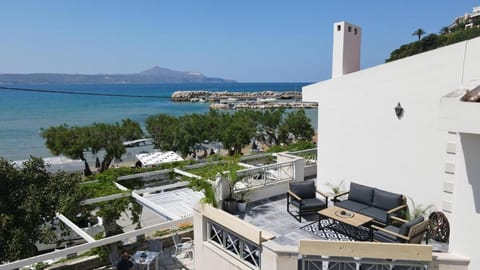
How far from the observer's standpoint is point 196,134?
943 inches

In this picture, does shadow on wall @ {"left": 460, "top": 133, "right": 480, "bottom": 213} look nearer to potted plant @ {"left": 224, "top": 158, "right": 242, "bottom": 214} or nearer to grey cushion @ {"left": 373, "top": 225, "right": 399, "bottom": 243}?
grey cushion @ {"left": 373, "top": 225, "right": 399, "bottom": 243}

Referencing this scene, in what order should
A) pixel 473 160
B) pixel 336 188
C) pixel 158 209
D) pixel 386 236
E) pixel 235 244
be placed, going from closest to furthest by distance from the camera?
pixel 473 160, pixel 235 244, pixel 386 236, pixel 336 188, pixel 158 209

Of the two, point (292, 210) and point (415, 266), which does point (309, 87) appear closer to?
point (292, 210)

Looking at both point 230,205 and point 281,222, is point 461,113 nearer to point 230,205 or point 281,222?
point 281,222

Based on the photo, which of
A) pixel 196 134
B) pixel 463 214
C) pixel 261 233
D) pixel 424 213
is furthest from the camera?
pixel 196 134

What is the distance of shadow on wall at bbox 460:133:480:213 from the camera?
4416 millimetres

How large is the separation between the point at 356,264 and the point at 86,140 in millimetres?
Result: 20340

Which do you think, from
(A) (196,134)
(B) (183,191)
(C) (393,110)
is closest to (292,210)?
(C) (393,110)

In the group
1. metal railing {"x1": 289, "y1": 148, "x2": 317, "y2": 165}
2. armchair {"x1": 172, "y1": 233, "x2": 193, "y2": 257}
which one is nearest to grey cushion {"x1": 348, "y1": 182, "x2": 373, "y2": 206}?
armchair {"x1": 172, "y1": 233, "x2": 193, "y2": 257}

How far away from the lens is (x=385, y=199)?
773 centimetres

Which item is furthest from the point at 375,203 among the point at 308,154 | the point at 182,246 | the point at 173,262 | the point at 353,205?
the point at 308,154

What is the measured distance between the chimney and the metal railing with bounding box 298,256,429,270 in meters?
5.89

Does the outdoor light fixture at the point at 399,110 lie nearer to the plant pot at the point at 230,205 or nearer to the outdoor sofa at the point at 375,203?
the outdoor sofa at the point at 375,203

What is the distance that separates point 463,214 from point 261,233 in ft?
9.77
